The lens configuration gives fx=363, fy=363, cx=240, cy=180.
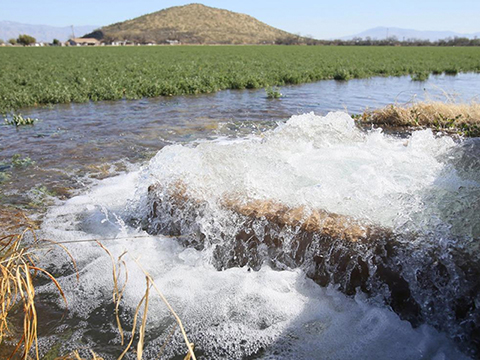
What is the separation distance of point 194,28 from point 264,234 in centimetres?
14714

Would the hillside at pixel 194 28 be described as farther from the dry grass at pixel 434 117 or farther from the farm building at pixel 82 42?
the dry grass at pixel 434 117

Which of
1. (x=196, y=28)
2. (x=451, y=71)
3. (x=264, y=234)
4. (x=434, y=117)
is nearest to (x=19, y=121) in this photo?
(x=264, y=234)

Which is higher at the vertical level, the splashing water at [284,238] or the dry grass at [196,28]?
the dry grass at [196,28]

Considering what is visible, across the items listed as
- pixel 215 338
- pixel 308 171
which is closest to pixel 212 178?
pixel 308 171

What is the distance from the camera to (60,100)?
12.8m

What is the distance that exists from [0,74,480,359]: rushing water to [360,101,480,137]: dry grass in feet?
7.01

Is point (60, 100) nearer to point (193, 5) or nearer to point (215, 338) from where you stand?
point (215, 338)

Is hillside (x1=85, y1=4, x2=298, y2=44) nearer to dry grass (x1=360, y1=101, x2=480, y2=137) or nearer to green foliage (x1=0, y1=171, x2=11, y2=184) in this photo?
dry grass (x1=360, y1=101, x2=480, y2=137)

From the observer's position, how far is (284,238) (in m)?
3.57

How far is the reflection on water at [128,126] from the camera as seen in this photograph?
652 cm

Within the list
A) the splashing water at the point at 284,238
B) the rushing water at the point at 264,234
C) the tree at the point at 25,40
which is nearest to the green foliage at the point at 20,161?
the rushing water at the point at 264,234

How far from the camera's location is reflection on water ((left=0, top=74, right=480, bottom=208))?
21.4 ft

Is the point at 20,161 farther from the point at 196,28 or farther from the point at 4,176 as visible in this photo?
the point at 196,28

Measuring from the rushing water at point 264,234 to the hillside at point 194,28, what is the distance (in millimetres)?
125052
